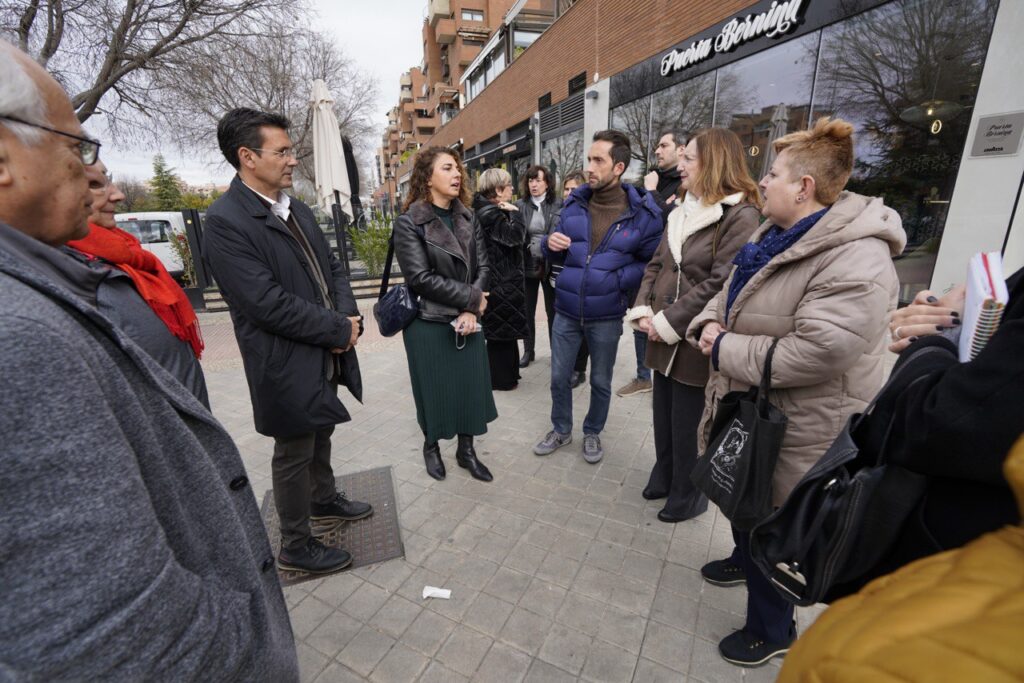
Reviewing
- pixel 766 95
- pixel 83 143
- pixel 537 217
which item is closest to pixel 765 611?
pixel 83 143

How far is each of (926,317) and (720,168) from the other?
1.50 meters

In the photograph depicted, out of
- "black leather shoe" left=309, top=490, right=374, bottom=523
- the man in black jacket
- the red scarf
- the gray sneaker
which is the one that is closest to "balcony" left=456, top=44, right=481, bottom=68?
the man in black jacket

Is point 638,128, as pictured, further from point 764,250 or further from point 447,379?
point 764,250

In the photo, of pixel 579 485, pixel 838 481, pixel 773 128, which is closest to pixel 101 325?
pixel 838 481

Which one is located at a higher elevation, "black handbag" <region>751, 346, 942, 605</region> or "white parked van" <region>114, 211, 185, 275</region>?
"white parked van" <region>114, 211, 185, 275</region>

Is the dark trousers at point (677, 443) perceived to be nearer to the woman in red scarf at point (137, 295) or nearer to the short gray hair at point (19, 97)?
the woman in red scarf at point (137, 295)

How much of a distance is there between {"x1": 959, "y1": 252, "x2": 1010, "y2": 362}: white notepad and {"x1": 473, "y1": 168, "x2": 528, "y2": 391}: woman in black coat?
3.28 meters

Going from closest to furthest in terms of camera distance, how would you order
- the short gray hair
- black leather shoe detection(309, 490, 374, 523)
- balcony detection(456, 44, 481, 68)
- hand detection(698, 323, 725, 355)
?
1. the short gray hair
2. hand detection(698, 323, 725, 355)
3. black leather shoe detection(309, 490, 374, 523)
4. balcony detection(456, 44, 481, 68)

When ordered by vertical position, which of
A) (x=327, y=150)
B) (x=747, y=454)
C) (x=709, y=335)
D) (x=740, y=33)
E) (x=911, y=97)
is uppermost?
(x=740, y=33)

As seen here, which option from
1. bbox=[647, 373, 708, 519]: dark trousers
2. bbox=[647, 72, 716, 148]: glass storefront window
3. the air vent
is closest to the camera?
bbox=[647, 373, 708, 519]: dark trousers

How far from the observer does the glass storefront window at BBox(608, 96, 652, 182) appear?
11094 millimetres

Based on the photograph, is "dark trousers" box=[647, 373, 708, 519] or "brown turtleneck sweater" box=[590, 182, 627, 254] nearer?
"dark trousers" box=[647, 373, 708, 519]

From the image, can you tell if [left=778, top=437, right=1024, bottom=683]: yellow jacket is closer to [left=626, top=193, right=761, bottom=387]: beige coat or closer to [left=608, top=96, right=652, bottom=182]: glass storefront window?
[left=626, top=193, right=761, bottom=387]: beige coat

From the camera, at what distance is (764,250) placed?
1925mm
